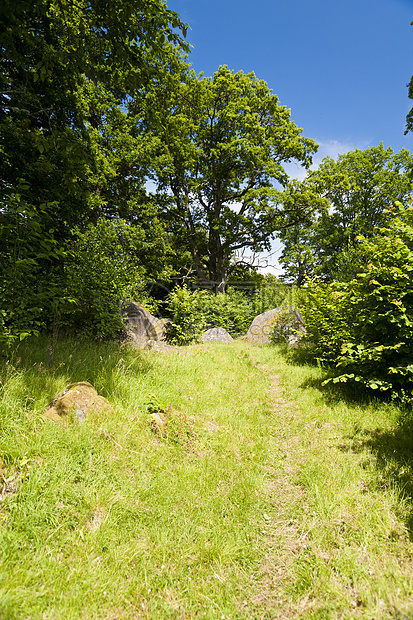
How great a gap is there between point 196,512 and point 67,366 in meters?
3.19

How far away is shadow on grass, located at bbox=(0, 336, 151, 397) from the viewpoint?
3771 mm

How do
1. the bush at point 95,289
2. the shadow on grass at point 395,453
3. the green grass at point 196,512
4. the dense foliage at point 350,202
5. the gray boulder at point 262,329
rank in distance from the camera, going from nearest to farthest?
Result: the green grass at point 196,512, the shadow on grass at point 395,453, the bush at point 95,289, the gray boulder at point 262,329, the dense foliage at point 350,202

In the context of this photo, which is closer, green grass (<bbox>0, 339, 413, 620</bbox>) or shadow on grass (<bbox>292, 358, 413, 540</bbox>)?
green grass (<bbox>0, 339, 413, 620</bbox>)

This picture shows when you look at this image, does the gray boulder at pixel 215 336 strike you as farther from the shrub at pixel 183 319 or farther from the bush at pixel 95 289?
the bush at pixel 95 289

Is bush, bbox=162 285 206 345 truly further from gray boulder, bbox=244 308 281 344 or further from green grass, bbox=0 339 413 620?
green grass, bbox=0 339 413 620

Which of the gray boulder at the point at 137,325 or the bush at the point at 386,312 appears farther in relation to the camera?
the gray boulder at the point at 137,325

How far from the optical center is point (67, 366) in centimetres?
457

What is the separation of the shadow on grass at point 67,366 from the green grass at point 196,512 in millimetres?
41

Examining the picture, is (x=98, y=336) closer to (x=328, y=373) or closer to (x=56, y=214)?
(x=56, y=214)

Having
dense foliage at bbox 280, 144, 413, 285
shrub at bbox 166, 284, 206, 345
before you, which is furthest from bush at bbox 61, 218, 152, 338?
dense foliage at bbox 280, 144, 413, 285

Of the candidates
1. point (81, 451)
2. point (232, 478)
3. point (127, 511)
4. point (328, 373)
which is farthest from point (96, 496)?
point (328, 373)

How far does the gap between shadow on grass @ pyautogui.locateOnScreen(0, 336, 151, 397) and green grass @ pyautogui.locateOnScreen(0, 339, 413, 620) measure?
1.6 inches

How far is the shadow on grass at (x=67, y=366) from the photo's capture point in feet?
12.4

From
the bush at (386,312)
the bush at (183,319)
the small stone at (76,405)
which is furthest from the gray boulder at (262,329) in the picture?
the small stone at (76,405)
